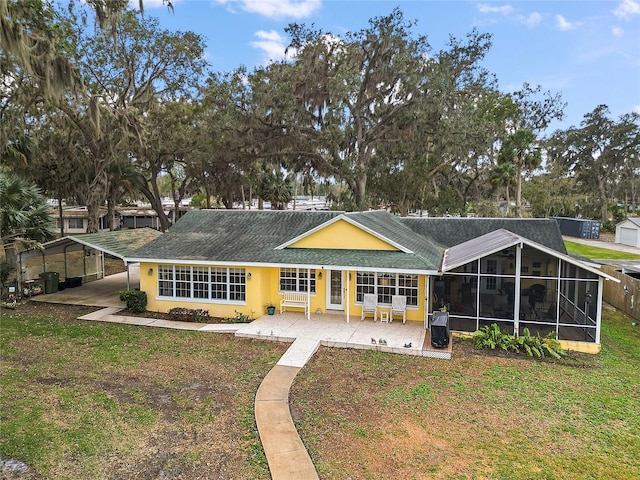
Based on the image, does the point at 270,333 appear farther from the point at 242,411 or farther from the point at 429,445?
the point at 429,445

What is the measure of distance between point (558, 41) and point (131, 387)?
19277 mm

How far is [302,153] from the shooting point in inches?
1192

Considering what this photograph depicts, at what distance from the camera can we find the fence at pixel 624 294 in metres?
15.6

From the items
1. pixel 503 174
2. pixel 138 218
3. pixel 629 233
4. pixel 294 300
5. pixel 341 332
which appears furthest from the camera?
pixel 138 218

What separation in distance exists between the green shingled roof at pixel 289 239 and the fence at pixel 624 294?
2.99 meters

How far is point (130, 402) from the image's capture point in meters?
8.19

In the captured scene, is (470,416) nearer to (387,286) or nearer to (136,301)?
(387,286)

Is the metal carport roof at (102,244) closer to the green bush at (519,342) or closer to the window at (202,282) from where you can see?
the window at (202,282)

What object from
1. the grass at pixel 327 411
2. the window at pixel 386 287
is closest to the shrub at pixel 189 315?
the grass at pixel 327 411

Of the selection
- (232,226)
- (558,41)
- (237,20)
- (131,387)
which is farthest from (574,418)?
(237,20)

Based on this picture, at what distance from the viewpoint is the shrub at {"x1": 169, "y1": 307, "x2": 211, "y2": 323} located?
14195 mm

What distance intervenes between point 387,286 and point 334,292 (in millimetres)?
1900

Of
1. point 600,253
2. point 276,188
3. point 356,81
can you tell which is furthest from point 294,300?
point 276,188

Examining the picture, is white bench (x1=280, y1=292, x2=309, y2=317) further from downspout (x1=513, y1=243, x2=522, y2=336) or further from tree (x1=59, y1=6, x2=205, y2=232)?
tree (x1=59, y1=6, x2=205, y2=232)
